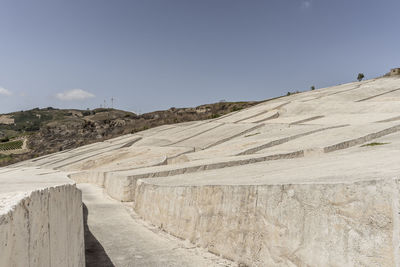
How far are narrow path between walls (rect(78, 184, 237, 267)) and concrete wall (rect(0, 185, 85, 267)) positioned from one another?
2.00m

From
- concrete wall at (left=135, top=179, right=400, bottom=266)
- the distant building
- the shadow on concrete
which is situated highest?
the distant building

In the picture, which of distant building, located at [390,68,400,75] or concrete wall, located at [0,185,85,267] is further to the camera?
distant building, located at [390,68,400,75]

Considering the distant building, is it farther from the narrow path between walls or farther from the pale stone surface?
the pale stone surface

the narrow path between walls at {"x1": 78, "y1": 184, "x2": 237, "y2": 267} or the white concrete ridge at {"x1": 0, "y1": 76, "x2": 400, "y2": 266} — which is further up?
the white concrete ridge at {"x1": 0, "y1": 76, "x2": 400, "y2": 266}

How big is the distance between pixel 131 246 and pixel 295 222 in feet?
12.2

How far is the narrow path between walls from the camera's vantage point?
20.5ft

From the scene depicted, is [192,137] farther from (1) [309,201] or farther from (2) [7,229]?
(2) [7,229]

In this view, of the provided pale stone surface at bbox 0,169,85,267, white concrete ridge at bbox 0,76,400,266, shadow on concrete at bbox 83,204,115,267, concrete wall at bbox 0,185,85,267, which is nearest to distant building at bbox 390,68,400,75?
white concrete ridge at bbox 0,76,400,266

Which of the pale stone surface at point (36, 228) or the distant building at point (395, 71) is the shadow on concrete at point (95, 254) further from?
the distant building at point (395, 71)

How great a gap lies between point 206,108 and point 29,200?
58071 mm

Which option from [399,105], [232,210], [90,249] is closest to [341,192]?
[232,210]

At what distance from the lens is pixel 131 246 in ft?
23.7

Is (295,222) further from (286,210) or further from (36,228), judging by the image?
(36,228)

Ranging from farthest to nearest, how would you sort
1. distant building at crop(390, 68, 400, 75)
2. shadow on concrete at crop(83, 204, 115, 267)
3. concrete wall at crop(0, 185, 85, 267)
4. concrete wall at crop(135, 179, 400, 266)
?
distant building at crop(390, 68, 400, 75)
shadow on concrete at crop(83, 204, 115, 267)
concrete wall at crop(135, 179, 400, 266)
concrete wall at crop(0, 185, 85, 267)
